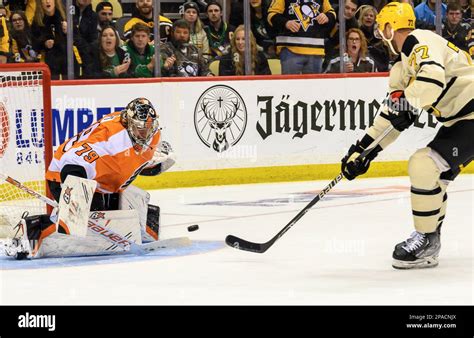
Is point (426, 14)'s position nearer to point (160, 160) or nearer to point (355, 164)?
point (160, 160)

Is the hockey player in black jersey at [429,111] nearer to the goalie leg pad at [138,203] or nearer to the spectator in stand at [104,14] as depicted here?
the goalie leg pad at [138,203]

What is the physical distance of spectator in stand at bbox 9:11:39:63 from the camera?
862 centimetres

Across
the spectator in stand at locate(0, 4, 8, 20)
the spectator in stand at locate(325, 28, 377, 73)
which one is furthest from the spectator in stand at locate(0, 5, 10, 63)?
the spectator in stand at locate(325, 28, 377, 73)

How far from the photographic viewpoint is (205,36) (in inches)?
375

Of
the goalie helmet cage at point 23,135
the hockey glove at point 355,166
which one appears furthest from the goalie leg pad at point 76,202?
the hockey glove at point 355,166

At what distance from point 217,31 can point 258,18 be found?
13.2 inches

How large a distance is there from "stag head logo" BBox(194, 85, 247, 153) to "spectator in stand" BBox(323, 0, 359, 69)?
89cm

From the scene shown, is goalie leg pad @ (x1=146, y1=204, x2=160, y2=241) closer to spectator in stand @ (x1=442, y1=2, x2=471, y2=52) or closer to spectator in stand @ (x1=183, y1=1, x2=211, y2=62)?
spectator in stand @ (x1=183, y1=1, x2=211, y2=62)

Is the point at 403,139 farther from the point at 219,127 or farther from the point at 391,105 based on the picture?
the point at 391,105

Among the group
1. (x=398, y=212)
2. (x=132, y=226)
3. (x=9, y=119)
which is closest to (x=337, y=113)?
(x=398, y=212)

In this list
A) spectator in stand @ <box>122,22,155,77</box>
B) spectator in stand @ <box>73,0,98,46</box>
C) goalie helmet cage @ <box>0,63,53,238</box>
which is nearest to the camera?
goalie helmet cage @ <box>0,63,53,238</box>

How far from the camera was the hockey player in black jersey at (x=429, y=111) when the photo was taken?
17.6ft

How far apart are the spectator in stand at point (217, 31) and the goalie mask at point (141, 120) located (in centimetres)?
366

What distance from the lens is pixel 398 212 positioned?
769 cm
